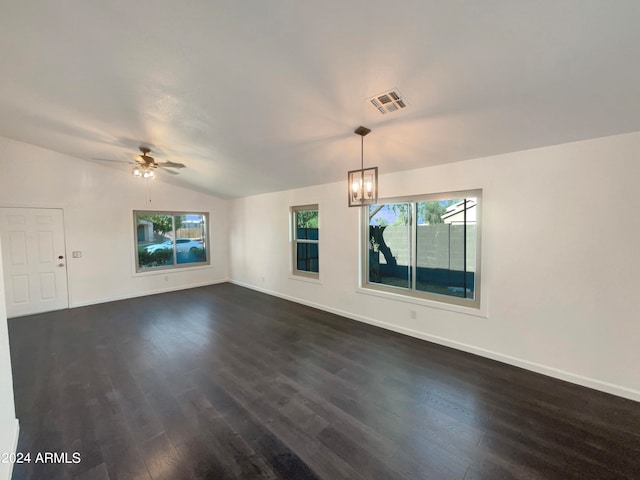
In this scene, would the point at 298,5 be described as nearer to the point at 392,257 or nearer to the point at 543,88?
the point at 543,88

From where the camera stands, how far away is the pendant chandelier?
267 centimetres

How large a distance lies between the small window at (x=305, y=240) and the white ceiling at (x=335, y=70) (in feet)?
6.71

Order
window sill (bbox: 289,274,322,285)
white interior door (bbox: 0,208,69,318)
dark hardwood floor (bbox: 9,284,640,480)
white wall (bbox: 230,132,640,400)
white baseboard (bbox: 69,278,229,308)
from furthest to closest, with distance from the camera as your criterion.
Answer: white baseboard (bbox: 69,278,229,308), window sill (bbox: 289,274,322,285), white interior door (bbox: 0,208,69,318), white wall (bbox: 230,132,640,400), dark hardwood floor (bbox: 9,284,640,480)

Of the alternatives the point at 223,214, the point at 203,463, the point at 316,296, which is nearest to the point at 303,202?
the point at 316,296

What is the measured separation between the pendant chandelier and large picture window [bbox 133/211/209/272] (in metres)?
5.62

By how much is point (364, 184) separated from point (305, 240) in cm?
294

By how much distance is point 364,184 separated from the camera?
9.00 feet

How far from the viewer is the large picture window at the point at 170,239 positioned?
20.6 ft

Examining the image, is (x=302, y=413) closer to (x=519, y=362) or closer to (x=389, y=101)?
(x=519, y=362)

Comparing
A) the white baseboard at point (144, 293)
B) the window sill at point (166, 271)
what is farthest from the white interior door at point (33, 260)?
the window sill at point (166, 271)

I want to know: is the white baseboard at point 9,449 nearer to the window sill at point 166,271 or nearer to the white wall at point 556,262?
the white wall at point 556,262

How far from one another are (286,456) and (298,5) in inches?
113

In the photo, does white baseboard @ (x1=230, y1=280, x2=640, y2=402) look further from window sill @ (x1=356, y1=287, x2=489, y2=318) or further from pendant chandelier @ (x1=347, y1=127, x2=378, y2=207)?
pendant chandelier @ (x1=347, y1=127, x2=378, y2=207)

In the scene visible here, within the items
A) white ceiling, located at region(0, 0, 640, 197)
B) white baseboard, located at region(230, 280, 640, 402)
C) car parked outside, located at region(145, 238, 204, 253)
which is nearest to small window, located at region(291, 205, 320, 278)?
white baseboard, located at region(230, 280, 640, 402)
